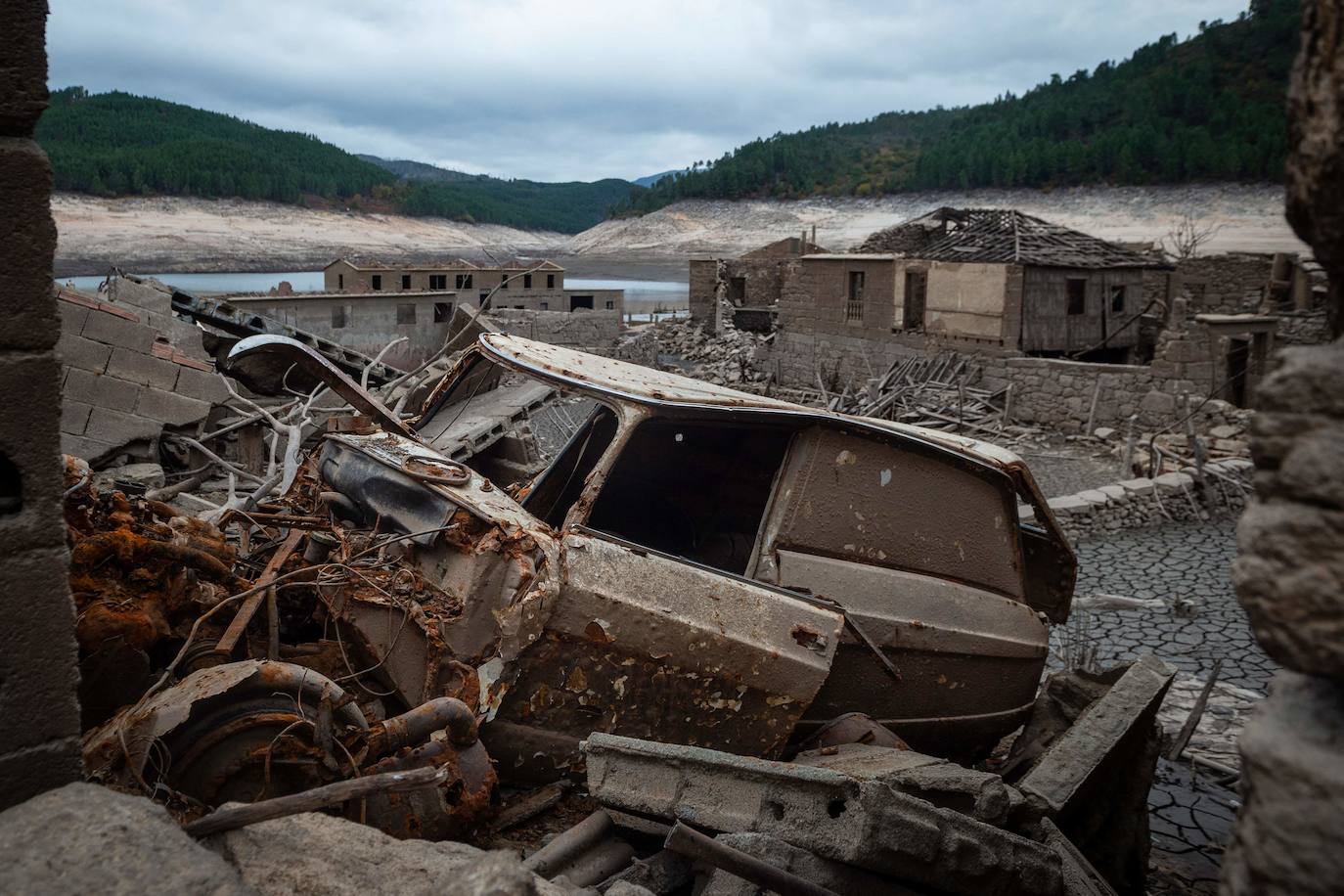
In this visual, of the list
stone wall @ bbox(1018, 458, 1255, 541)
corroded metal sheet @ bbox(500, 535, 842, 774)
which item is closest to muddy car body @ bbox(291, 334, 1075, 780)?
corroded metal sheet @ bbox(500, 535, 842, 774)

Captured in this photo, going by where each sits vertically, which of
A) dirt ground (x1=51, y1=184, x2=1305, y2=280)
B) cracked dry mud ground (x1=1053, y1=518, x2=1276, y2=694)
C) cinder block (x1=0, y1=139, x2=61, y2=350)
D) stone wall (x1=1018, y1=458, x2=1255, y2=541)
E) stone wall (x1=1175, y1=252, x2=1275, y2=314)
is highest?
dirt ground (x1=51, y1=184, x2=1305, y2=280)

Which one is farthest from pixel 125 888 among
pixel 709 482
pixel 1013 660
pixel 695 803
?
pixel 709 482

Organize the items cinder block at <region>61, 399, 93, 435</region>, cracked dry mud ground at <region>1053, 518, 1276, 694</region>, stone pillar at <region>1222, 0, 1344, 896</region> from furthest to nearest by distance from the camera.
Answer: cracked dry mud ground at <region>1053, 518, 1276, 694</region>
cinder block at <region>61, 399, 93, 435</region>
stone pillar at <region>1222, 0, 1344, 896</region>

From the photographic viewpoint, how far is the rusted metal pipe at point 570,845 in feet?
10.9

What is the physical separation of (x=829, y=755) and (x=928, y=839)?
34.8 inches

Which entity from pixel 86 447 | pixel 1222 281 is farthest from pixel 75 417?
pixel 1222 281

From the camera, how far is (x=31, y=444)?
2.36 metres

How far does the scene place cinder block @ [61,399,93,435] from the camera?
880 cm

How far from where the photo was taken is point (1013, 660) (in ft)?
16.9

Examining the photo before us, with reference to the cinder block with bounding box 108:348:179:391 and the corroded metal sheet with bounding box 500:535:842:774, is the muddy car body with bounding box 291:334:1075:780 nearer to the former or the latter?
the corroded metal sheet with bounding box 500:535:842:774

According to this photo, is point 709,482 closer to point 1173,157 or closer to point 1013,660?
point 1013,660

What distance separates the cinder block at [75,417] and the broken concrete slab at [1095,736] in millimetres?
8460

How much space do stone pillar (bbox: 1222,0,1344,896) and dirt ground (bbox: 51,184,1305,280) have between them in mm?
38403

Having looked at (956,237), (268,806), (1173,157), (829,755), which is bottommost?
(829,755)
